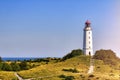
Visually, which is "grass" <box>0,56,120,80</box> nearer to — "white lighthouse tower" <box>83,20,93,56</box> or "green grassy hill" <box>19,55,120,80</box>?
"green grassy hill" <box>19,55,120,80</box>

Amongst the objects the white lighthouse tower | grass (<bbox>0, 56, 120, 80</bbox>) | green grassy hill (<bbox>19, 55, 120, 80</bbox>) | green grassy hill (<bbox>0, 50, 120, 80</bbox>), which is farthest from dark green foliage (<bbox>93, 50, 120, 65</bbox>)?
grass (<bbox>0, 56, 120, 80</bbox>)

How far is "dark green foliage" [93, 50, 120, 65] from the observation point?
138750mm

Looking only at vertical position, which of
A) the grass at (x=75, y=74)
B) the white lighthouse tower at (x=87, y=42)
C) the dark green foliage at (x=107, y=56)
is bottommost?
the grass at (x=75, y=74)

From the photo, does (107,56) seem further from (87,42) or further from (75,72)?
(75,72)

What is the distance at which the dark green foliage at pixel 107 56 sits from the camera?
455ft

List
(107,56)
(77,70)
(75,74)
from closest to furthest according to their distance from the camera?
1. (75,74)
2. (77,70)
3. (107,56)

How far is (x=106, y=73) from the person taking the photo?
11812cm

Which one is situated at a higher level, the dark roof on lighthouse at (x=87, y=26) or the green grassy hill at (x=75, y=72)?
the dark roof on lighthouse at (x=87, y=26)

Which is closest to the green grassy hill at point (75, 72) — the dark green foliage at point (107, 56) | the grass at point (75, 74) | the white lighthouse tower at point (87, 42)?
the grass at point (75, 74)

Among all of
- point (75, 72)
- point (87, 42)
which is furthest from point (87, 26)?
point (75, 72)

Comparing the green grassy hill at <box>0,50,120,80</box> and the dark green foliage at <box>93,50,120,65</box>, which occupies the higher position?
the dark green foliage at <box>93,50,120,65</box>

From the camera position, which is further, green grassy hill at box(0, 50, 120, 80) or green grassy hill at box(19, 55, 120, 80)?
green grassy hill at box(19, 55, 120, 80)

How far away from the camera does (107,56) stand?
141 m

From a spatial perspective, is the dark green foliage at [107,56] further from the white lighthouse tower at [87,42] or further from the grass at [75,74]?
the grass at [75,74]
